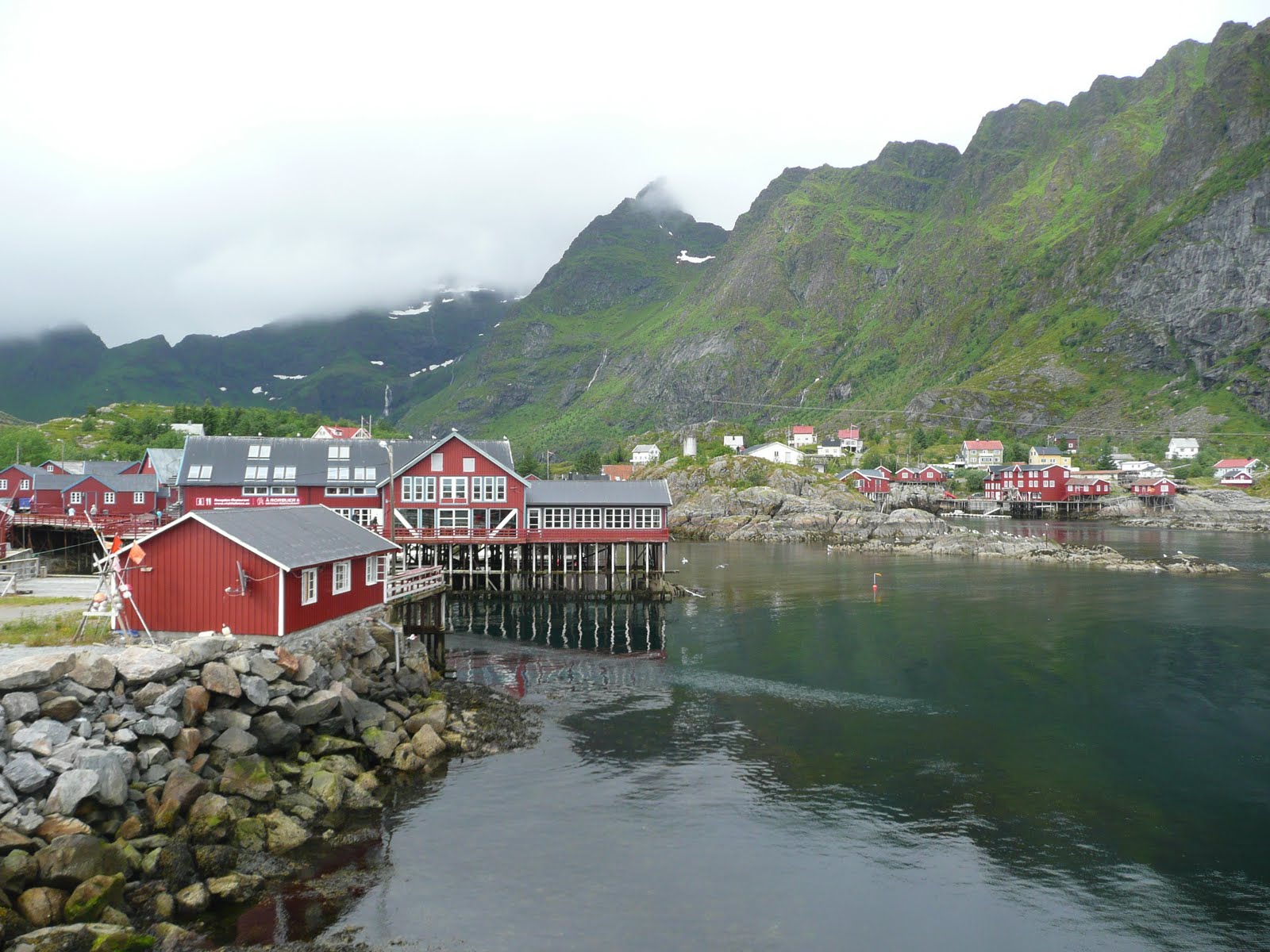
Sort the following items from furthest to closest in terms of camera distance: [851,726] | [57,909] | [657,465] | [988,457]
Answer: [988,457] < [657,465] < [851,726] < [57,909]

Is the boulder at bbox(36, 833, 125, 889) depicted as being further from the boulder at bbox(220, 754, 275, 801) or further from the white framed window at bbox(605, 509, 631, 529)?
the white framed window at bbox(605, 509, 631, 529)

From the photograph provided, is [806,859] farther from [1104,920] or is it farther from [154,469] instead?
[154,469]

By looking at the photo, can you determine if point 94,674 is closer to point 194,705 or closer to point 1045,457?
point 194,705

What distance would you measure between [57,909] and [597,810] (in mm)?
12823

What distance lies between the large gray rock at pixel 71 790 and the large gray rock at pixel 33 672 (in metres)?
3.10

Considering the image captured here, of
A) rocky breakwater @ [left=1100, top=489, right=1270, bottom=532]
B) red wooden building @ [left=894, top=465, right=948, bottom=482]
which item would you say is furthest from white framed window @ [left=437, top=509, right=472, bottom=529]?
red wooden building @ [left=894, top=465, right=948, bottom=482]

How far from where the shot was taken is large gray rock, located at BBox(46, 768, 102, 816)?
18.2 metres

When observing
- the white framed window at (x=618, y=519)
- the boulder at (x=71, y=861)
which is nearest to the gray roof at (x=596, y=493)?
the white framed window at (x=618, y=519)

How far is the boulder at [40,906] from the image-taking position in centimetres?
1622

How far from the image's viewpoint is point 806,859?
2169 cm

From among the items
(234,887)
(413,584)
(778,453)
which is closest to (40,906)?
(234,887)

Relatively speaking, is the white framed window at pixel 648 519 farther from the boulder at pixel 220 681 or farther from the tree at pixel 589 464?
the tree at pixel 589 464

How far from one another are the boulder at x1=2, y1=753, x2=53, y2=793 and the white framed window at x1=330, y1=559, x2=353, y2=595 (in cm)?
1398

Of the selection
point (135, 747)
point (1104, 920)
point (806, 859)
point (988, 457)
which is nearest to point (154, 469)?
point (135, 747)
